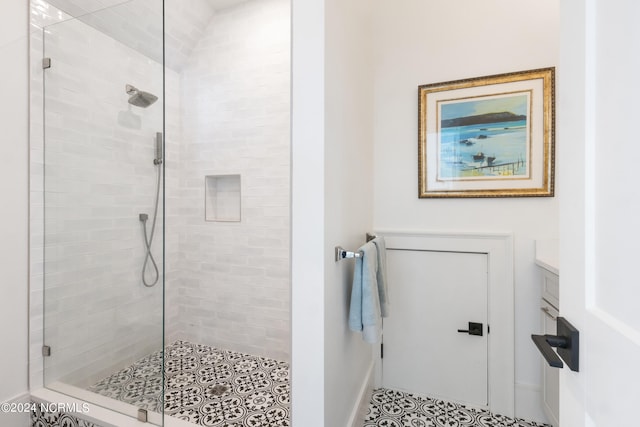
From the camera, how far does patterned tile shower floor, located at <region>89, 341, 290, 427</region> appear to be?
1462 millimetres

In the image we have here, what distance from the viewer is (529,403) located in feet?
5.46

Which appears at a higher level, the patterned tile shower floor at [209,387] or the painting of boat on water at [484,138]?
the painting of boat on water at [484,138]

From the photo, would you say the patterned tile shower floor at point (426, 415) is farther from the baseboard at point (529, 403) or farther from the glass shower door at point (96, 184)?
the glass shower door at point (96, 184)

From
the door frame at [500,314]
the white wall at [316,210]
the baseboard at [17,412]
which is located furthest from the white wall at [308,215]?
the baseboard at [17,412]

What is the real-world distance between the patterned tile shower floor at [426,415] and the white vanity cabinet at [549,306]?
0.25 metres

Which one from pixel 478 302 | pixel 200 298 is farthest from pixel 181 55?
pixel 478 302

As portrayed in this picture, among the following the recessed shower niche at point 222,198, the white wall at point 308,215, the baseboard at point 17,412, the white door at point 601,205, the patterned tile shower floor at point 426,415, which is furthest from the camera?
the recessed shower niche at point 222,198

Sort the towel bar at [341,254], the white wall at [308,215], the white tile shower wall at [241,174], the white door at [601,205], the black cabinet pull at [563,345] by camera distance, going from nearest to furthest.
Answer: the white door at [601,205] → the black cabinet pull at [563,345] → the white wall at [308,215] → the towel bar at [341,254] → the white tile shower wall at [241,174]

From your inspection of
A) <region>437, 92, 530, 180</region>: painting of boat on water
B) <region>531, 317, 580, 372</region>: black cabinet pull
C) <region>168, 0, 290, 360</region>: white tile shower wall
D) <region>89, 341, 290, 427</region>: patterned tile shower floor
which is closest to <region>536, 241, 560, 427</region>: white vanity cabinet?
<region>437, 92, 530, 180</region>: painting of boat on water

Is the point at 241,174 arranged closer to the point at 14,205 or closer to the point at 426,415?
the point at 14,205

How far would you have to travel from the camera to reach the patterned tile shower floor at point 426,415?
1.62 meters

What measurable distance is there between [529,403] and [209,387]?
6.43 ft

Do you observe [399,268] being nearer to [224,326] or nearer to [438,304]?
[438,304]

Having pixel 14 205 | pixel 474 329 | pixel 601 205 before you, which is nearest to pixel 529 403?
pixel 474 329
